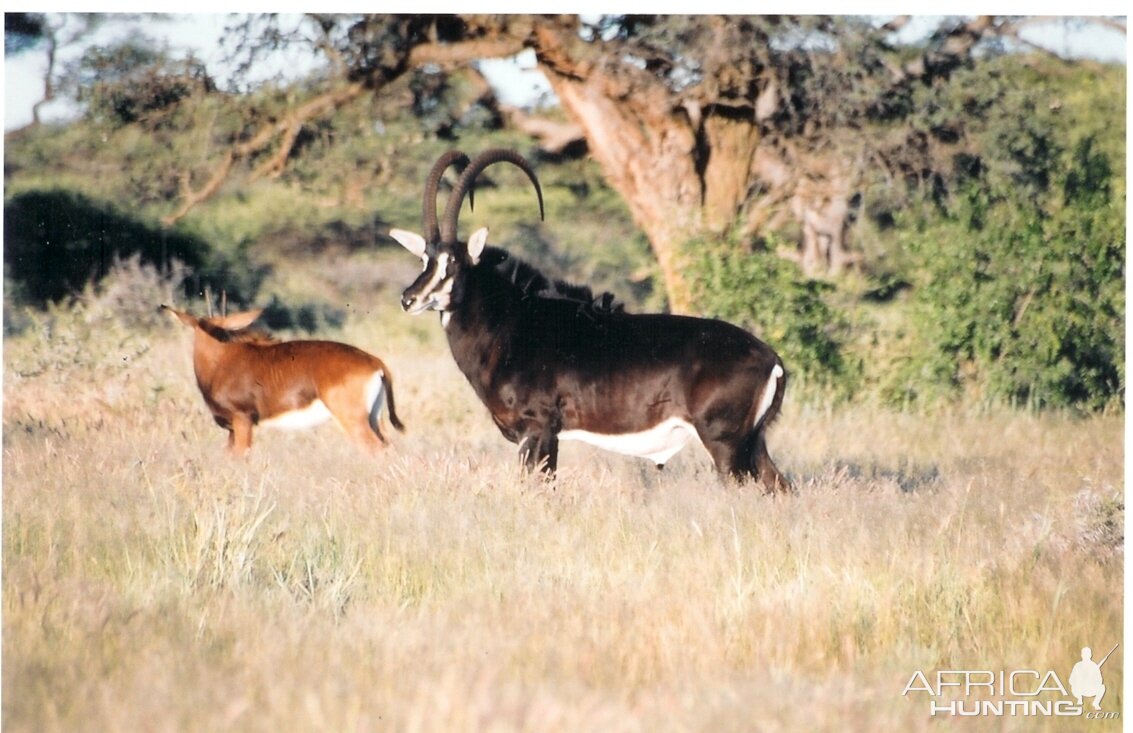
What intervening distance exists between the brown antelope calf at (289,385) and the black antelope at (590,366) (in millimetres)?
1226

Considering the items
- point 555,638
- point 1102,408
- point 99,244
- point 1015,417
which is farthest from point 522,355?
point 99,244

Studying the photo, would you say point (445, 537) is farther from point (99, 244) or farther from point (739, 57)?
point (99, 244)

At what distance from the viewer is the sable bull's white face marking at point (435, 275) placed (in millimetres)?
8633

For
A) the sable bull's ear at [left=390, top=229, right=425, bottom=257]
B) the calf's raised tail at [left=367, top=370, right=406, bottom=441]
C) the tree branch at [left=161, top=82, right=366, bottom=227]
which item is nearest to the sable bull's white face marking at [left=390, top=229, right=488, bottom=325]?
the sable bull's ear at [left=390, top=229, right=425, bottom=257]

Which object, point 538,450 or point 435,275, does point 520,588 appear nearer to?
point 538,450

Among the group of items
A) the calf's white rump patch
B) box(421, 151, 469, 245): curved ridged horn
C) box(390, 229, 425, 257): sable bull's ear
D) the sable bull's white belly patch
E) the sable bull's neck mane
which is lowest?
the calf's white rump patch

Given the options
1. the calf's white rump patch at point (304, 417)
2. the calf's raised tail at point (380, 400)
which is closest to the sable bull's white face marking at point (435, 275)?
the calf's raised tail at point (380, 400)

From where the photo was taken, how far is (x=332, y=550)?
290 inches

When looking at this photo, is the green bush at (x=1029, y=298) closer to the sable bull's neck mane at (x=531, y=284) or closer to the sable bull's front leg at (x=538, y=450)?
the sable bull's neck mane at (x=531, y=284)

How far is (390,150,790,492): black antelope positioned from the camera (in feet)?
27.2

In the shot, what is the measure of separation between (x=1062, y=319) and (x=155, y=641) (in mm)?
9706

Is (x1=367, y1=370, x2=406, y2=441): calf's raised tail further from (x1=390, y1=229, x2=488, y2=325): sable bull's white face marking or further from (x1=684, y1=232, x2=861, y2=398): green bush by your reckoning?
(x1=684, y1=232, x2=861, y2=398): green bush

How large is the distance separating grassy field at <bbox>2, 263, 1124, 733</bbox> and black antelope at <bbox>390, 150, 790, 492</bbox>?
0.36 m

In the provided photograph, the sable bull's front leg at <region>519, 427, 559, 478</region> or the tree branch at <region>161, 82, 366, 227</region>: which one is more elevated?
the tree branch at <region>161, 82, 366, 227</region>
